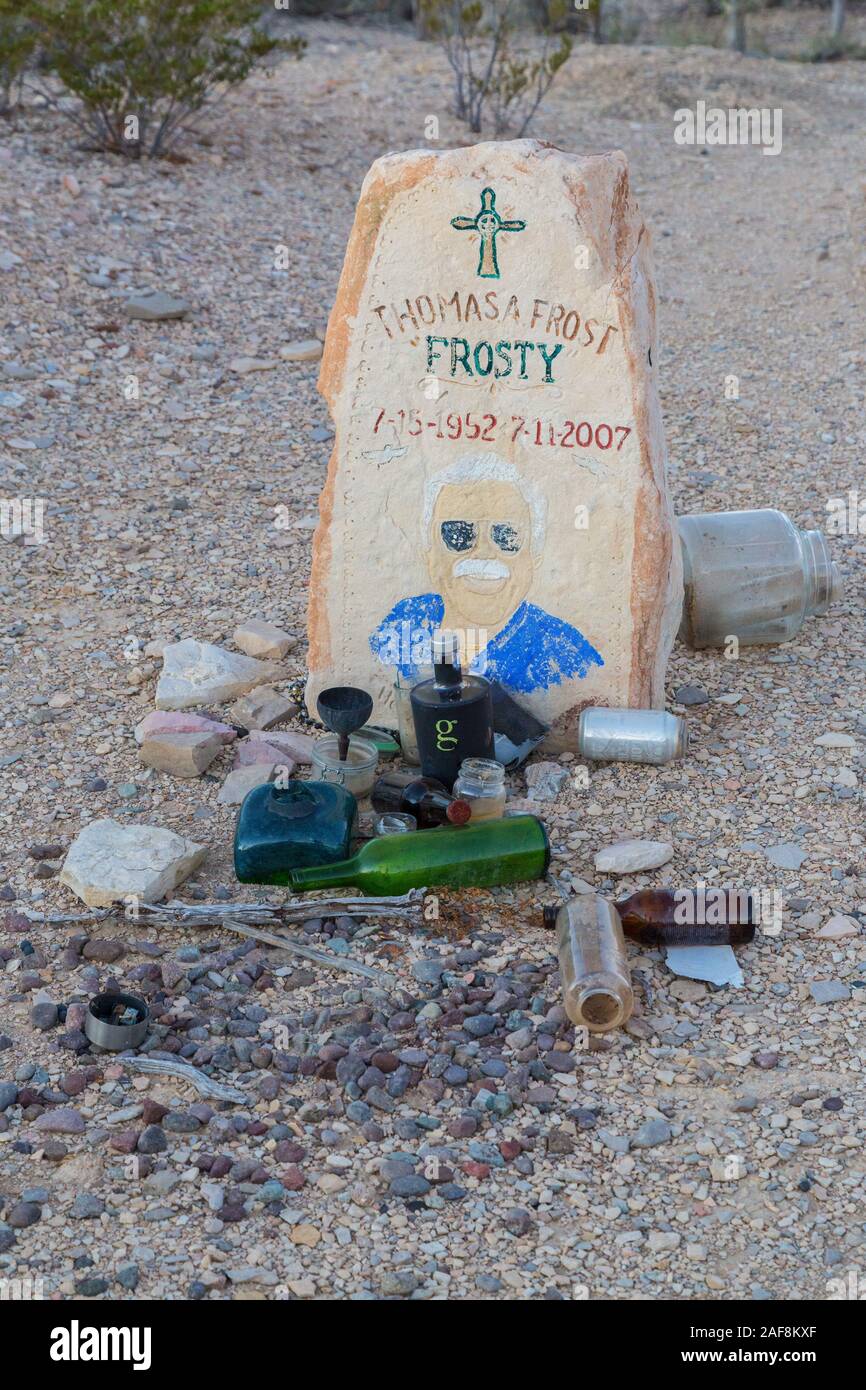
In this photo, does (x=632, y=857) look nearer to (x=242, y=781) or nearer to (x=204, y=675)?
(x=242, y=781)

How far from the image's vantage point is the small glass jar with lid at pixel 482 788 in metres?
3.77

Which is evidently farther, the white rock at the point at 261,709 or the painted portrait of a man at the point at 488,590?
the white rock at the point at 261,709

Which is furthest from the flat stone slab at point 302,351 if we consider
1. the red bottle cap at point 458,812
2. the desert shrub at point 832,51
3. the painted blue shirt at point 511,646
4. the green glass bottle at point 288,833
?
the desert shrub at point 832,51

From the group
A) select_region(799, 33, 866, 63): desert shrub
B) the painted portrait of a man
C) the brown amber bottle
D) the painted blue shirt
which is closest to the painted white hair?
the painted portrait of a man

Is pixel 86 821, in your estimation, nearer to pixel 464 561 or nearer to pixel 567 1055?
pixel 464 561

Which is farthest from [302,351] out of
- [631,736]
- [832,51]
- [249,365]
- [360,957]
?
[832,51]

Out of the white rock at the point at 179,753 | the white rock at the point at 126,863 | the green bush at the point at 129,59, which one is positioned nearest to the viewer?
the white rock at the point at 126,863

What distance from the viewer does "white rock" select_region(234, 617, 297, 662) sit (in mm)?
4645

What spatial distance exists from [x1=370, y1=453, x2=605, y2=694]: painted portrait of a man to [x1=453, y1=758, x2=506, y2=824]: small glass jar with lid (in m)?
0.47

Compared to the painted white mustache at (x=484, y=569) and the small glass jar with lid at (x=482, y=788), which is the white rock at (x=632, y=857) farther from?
the painted white mustache at (x=484, y=569)

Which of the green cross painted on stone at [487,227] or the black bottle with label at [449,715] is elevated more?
the green cross painted on stone at [487,227]

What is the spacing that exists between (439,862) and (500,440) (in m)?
1.19

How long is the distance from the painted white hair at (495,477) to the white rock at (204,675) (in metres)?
0.89

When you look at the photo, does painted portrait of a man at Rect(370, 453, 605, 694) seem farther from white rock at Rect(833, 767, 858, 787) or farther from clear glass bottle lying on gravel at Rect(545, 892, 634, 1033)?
clear glass bottle lying on gravel at Rect(545, 892, 634, 1033)
